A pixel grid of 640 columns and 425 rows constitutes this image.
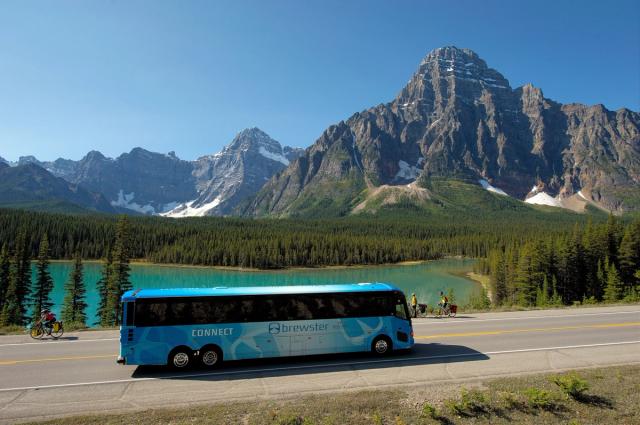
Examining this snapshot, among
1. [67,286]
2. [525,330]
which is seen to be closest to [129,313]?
[525,330]

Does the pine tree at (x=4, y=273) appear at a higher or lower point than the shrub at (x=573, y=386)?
higher

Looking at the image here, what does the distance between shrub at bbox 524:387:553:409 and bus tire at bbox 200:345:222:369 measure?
14.2 metres

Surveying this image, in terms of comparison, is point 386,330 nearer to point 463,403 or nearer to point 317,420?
point 463,403

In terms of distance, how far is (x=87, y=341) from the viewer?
1022 inches

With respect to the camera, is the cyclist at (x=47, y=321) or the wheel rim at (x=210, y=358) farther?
the cyclist at (x=47, y=321)

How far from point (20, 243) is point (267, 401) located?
7869cm

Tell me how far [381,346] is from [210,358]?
9.28 meters

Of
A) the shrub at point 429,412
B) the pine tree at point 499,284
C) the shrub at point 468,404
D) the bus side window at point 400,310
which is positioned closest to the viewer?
the shrub at point 429,412

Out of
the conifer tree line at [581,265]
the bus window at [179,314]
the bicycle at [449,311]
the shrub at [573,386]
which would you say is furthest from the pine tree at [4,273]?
the conifer tree line at [581,265]

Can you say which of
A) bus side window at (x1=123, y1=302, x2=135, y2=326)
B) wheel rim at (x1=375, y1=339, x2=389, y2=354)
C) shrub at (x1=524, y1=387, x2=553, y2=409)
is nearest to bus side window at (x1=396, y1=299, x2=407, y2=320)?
wheel rim at (x1=375, y1=339, x2=389, y2=354)

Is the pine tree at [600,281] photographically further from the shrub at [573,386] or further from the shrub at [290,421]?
the shrub at [290,421]

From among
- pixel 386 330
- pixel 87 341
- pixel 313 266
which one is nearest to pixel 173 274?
pixel 313 266

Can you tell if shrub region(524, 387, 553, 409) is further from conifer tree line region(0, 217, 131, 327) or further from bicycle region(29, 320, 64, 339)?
conifer tree line region(0, 217, 131, 327)

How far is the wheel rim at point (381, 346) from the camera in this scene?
885 inches
